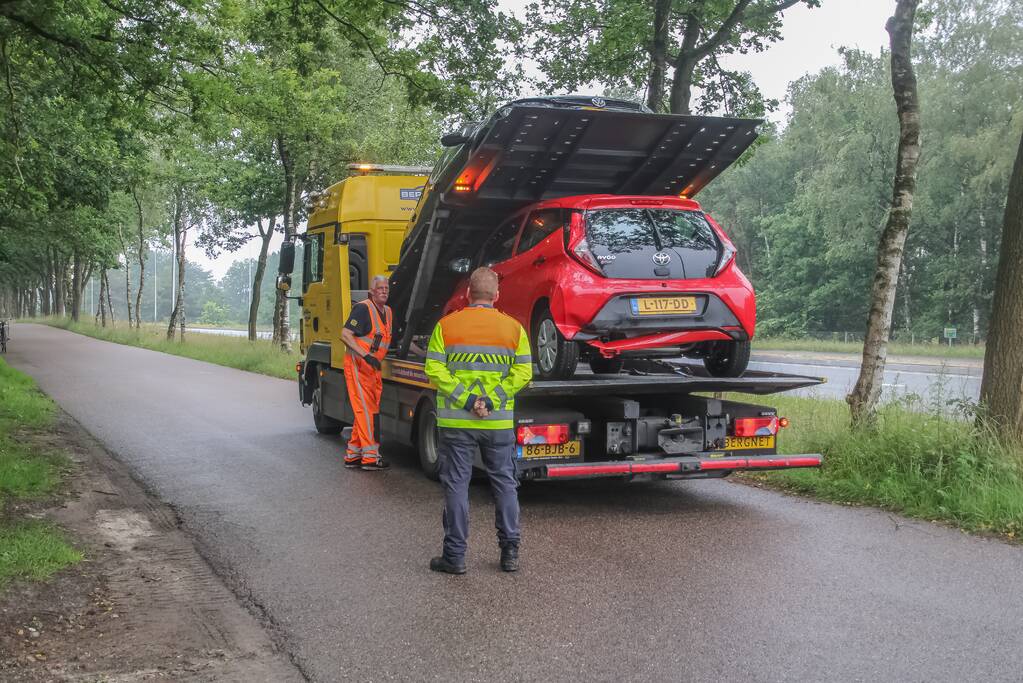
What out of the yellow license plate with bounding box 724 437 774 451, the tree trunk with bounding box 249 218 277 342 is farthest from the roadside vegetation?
the tree trunk with bounding box 249 218 277 342

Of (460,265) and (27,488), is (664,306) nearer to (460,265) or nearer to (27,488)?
(460,265)

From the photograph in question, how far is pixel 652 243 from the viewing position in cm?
791

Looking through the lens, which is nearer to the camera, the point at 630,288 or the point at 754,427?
the point at 630,288

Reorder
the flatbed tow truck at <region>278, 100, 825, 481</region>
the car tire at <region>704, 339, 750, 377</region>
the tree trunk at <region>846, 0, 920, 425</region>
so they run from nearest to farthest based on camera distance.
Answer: the flatbed tow truck at <region>278, 100, 825, 481</region> < the car tire at <region>704, 339, 750, 377</region> < the tree trunk at <region>846, 0, 920, 425</region>

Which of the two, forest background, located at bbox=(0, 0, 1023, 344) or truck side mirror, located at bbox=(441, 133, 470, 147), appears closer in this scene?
truck side mirror, located at bbox=(441, 133, 470, 147)

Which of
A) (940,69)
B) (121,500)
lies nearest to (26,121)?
(121,500)

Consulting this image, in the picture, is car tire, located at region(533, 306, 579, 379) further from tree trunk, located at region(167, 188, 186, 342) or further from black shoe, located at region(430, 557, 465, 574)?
tree trunk, located at region(167, 188, 186, 342)

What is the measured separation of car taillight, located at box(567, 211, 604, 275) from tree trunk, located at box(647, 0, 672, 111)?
7.08 m

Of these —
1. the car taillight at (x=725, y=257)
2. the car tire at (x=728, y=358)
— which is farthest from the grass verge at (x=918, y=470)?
the car taillight at (x=725, y=257)

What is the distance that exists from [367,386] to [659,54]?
7307mm

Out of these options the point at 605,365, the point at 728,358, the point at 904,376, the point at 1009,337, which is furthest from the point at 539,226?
the point at 904,376

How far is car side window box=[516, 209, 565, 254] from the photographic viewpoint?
27.1 feet

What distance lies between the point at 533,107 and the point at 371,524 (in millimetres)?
3554

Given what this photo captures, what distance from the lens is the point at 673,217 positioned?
812cm
